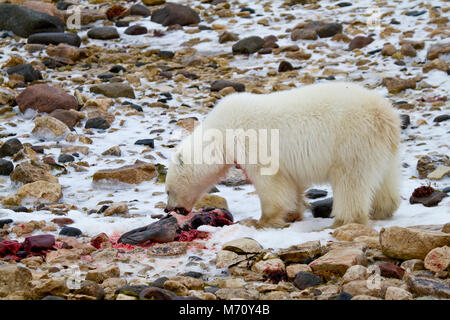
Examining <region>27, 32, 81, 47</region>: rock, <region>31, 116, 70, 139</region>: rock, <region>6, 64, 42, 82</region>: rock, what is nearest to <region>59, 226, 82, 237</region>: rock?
<region>31, 116, 70, 139</region>: rock

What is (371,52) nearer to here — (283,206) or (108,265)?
(283,206)

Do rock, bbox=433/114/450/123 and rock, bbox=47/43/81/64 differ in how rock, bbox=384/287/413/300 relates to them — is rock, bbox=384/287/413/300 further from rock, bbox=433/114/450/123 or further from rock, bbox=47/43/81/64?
rock, bbox=47/43/81/64

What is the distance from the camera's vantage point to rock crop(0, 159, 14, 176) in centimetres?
806

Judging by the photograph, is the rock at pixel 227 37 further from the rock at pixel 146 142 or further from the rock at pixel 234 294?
the rock at pixel 234 294

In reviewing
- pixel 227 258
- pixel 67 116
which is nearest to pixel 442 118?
pixel 227 258

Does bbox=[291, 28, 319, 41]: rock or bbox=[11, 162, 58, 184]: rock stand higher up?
bbox=[291, 28, 319, 41]: rock

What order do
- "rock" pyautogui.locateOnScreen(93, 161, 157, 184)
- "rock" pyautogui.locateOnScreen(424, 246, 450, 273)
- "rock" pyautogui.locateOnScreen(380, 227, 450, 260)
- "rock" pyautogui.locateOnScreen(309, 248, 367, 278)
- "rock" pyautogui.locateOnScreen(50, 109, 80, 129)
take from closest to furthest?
"rock" pyautogui.locateOnScreen(424, 246, 450, 273) < "rock" pyautogui.locateOnScreen(309, 248, 367, 278) < "rock" pyautogui.locateOnScreen(380, 227, 450, 260) < "rock" pyautogui.locateOnScreen(93, 161, 157, 184) < "rock" pyautogui.locateOnScreen(50, 109, 80, 129)

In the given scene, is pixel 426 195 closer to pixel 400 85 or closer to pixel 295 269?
pixel 295 269

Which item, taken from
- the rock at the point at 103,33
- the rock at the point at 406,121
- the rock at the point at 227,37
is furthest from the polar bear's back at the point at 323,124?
the rock at the point at 103,33

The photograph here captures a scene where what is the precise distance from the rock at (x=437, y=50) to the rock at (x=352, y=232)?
7.11 metres

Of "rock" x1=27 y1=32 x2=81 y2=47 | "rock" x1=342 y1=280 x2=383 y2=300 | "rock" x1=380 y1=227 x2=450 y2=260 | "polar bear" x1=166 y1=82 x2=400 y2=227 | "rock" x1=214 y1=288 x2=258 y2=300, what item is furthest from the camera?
"rock" x1=27 y1=32 x2=81 y2=47

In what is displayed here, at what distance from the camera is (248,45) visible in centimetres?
1386

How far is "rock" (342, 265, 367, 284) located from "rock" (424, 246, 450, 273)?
0.52 m

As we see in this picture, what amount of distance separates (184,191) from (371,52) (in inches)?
298
